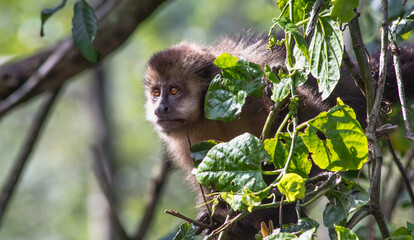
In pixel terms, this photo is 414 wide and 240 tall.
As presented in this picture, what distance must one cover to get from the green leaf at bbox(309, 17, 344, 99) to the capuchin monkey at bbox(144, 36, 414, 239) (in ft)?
4.85

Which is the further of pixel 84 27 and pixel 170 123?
pixel 170 123

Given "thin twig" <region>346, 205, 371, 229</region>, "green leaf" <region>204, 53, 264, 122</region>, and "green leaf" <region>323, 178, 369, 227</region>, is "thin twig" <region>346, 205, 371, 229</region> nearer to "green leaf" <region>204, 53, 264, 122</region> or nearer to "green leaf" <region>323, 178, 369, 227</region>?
"green leaf" <region>323, 178, 369, 227</region>

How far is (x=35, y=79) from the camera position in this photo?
4613mm

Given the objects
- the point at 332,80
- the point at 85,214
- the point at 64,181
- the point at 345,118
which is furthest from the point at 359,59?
the point at 64,181

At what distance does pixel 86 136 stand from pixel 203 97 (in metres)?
12.1

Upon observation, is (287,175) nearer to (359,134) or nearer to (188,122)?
(359,134)

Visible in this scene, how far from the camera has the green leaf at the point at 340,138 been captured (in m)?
1.85

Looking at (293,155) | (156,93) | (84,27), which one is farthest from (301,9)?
(156,93)

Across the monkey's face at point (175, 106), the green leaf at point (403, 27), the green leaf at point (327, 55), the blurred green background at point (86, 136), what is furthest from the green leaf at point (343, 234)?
the blurred green background at point (86, 136)

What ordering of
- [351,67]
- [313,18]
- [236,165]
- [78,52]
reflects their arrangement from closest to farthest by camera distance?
[236,165], [313,18], [351,67], [78,52]

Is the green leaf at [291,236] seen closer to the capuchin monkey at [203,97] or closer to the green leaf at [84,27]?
the green leaf at [84,27]

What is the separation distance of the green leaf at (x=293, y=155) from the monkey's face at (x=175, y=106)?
174cm

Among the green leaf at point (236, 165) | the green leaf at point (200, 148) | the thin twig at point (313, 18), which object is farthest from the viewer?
the green leaf at point (200, 148)

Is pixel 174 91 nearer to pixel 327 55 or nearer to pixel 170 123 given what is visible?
pixel 170 123
